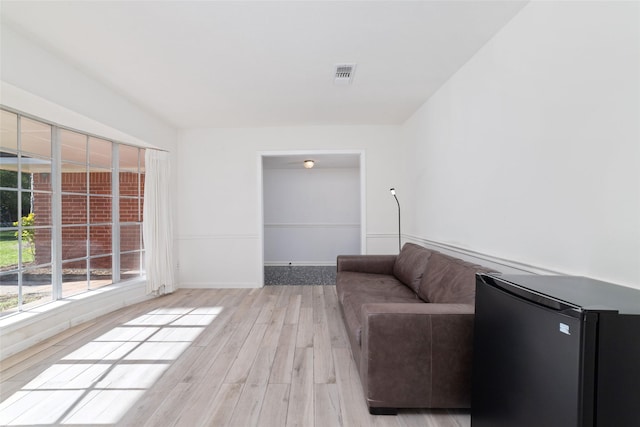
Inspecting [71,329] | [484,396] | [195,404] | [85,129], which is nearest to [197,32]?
[85,129]

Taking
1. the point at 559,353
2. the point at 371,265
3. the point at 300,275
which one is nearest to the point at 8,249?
the point at 371,265

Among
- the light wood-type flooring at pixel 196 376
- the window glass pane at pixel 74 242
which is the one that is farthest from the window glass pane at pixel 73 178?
the light wood-type flooring at pixel 196 376

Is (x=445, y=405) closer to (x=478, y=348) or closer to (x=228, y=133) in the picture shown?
(x=478, y=348)

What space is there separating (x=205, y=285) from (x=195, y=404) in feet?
9.52

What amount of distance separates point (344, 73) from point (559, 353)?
262 centimetres

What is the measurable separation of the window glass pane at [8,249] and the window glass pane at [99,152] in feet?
3.82

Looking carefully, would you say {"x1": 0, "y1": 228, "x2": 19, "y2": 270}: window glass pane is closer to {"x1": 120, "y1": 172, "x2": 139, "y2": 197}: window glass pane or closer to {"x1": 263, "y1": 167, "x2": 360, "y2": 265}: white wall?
{"x1": 120, "y1": 172, "x2": 139, "y2": 197}: window glass pane

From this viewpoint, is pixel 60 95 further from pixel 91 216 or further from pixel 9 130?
pixel 91 216

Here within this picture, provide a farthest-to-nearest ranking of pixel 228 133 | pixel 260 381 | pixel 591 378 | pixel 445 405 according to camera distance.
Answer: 1. pixel 228 133
2. pixel 260 381
3. pixel 445 405
4. pixel 591 378

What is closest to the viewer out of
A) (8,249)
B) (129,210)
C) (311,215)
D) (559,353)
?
(559,353)

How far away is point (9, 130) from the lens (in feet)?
8.25

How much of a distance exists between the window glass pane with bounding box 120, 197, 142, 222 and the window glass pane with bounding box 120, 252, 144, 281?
50cm

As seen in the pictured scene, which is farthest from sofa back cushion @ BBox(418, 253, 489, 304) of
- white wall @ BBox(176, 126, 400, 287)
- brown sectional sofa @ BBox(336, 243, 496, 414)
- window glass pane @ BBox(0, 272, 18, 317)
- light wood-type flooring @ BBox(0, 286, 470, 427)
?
window glass pane @ BBox(0, 272, 18, 317)

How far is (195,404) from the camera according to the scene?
1.72m
